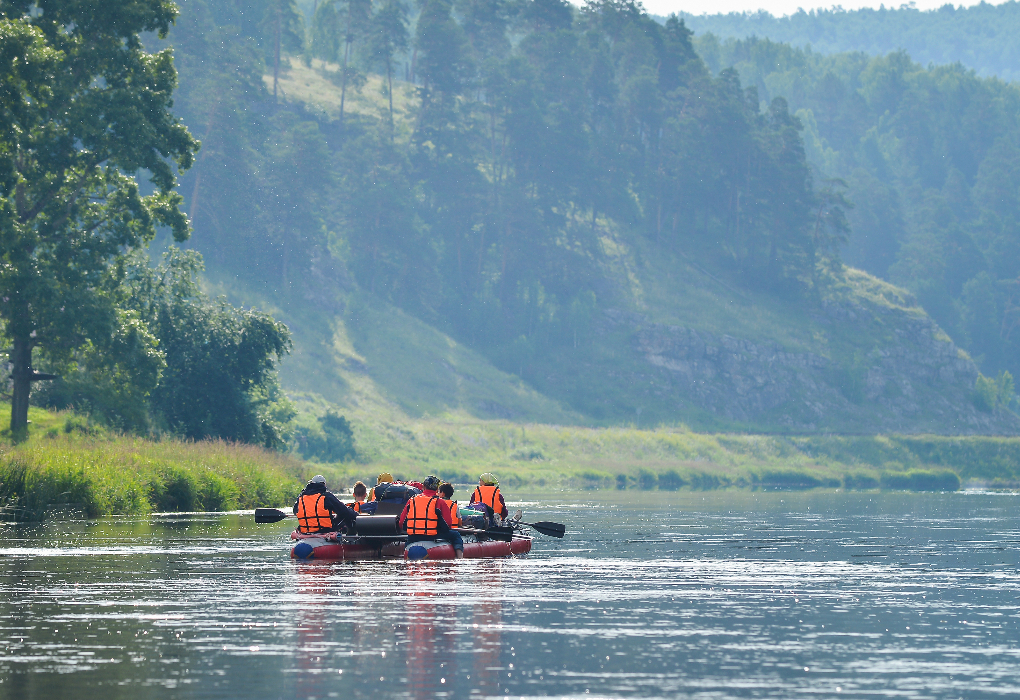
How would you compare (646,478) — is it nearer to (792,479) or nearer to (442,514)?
(792,479)

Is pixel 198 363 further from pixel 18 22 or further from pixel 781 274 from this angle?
pixel 781 274

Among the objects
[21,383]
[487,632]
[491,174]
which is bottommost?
[487,632]

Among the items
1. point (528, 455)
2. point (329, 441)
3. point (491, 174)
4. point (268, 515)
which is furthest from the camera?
point (491, 174)

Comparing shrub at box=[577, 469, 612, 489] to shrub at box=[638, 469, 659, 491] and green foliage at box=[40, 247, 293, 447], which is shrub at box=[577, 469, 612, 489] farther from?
green foliage at box=[40, 247, 293, 447]

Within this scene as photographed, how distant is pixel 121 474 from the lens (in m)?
47.0

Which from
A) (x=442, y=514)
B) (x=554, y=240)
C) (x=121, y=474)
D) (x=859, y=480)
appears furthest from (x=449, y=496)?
(x=554, y=240)

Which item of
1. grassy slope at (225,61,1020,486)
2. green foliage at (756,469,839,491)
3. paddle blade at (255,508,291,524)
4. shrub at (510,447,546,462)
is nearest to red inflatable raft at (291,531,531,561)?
paddle blade at (255,508,291,524)

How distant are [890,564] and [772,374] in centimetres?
12677

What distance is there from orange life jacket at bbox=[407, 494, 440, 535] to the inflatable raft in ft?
1.19

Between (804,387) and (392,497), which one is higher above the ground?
(804,387)

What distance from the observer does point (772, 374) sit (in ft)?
525

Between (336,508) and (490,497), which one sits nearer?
(336,508)

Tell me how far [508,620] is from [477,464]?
90112 millimetres

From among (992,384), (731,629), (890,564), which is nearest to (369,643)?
(731,629)
